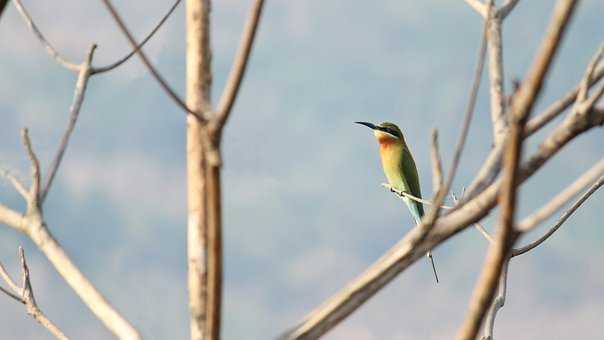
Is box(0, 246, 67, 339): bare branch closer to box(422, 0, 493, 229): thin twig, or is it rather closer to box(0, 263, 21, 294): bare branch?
box(0, 263, 21, 294): bare branch

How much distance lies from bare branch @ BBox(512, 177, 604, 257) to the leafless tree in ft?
Answer: 1.84

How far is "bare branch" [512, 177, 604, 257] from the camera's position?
9.06 feet

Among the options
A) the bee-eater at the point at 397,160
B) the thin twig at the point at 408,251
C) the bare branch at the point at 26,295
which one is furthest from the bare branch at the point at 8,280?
the bee-eater at the point at 397,160

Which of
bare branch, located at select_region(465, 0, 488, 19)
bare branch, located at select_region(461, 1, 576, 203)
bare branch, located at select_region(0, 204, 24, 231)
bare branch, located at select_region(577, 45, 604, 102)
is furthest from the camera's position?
bare branch, located at select_region(465, 0, 488, 19)

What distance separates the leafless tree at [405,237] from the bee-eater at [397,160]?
608 cm

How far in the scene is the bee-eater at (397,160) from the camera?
8533mm

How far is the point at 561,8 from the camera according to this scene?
132cm

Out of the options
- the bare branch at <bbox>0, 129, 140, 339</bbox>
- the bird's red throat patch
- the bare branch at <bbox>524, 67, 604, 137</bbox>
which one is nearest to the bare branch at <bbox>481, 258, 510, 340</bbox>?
the bare branch at <bbox>524, 67, 604, 137</bbox>

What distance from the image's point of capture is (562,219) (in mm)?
2992

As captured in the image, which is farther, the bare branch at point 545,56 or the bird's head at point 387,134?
the bird's head at point 387,134

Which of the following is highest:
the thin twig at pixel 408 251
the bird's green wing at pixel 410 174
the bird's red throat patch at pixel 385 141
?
the thin twig at pixel 408 251

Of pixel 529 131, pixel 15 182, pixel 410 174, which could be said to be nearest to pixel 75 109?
pixel 15 182

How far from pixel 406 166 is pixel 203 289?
6.99 metres

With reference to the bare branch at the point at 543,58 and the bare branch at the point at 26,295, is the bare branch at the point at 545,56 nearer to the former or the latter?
the bare branch at the point at 543,58
